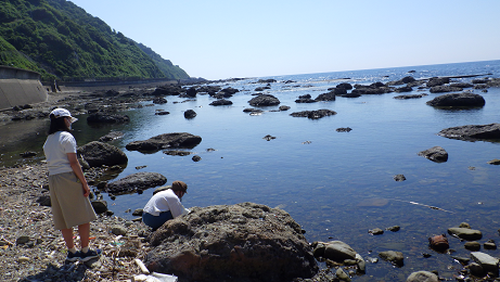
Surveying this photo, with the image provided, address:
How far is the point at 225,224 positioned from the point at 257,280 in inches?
46.1

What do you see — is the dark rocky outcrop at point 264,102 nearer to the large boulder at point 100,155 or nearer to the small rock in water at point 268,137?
the small rock in water at point 268,137

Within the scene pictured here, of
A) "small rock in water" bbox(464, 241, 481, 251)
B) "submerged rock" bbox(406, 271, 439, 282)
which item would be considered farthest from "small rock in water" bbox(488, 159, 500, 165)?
"submerged rock" bbox(406, 271, 439, 282)

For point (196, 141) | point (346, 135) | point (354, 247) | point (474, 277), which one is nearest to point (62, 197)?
point (354, 247)

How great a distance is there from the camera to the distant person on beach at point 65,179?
5.49 m

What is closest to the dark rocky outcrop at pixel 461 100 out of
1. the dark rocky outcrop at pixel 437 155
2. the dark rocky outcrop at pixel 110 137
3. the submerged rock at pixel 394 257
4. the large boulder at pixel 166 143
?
the dark rocky outcrop at pixel 437 155

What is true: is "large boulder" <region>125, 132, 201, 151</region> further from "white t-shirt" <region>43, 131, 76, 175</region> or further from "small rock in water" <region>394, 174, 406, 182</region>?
"white t-shirt" <region>43, 131, 76, 175</region>

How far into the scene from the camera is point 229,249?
602 cm

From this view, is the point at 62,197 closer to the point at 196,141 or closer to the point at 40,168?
the point at 40,168

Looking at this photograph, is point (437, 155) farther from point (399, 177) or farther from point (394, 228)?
point (394, 228)

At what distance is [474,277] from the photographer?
6180 mm

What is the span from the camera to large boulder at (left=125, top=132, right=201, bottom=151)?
66.1ft

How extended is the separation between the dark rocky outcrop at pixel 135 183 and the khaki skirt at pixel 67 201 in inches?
247

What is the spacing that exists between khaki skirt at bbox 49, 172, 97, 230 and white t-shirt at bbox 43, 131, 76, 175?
11cm

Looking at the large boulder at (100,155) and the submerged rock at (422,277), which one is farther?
the large boulder at (100,155)
